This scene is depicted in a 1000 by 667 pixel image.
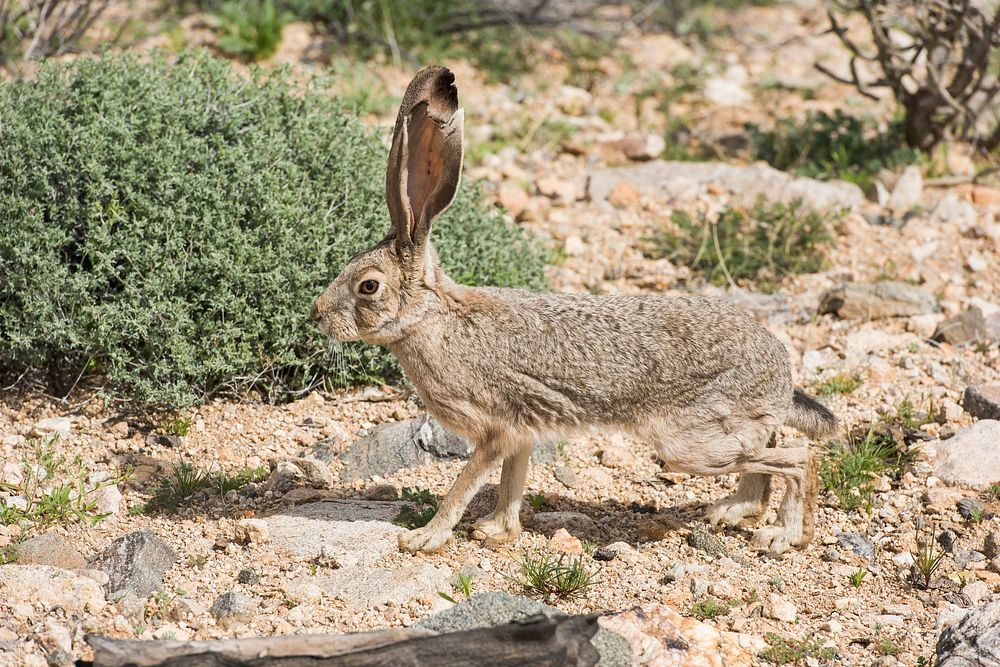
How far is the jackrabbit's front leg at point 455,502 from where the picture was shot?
544 centimetres

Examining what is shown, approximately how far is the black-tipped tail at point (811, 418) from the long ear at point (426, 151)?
1981mm

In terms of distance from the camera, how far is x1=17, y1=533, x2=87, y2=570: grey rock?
5.07m

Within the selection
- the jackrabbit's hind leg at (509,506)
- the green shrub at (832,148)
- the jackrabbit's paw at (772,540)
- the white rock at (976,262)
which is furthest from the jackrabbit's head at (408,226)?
the green shrub at (832,148)

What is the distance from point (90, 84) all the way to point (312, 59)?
13.8ft

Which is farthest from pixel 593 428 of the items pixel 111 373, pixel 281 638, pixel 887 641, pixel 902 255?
pixel 902 255

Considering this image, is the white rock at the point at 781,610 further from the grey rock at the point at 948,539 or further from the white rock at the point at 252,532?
the white rock at the point at 252,532

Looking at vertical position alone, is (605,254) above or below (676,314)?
below

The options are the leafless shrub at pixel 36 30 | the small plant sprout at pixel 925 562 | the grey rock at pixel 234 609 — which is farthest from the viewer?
the leafless shrub at pixel 36 30

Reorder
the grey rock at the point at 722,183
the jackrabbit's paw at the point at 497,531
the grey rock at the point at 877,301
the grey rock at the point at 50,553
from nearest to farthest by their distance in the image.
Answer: the grey rock at the point at 50,553
the jackrabbit's paw at the point at 497,531
the grey rock at the point at 877,301
the grey rock at the point at 722,183

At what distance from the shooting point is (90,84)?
6.63 meters


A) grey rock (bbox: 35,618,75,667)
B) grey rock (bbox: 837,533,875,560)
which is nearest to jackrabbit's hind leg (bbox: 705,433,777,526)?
grey rock (bbox: 837,533,875,560)

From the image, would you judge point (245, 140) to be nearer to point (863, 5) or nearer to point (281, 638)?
point (281, 638)

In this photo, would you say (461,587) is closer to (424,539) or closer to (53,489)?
(424,539)

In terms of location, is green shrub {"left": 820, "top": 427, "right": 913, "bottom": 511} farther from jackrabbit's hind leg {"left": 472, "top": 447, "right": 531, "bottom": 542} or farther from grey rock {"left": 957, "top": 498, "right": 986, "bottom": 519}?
jackrabbit's hind leg {"left": 472, "top": 447, "right": 531, "bottom": 542}
